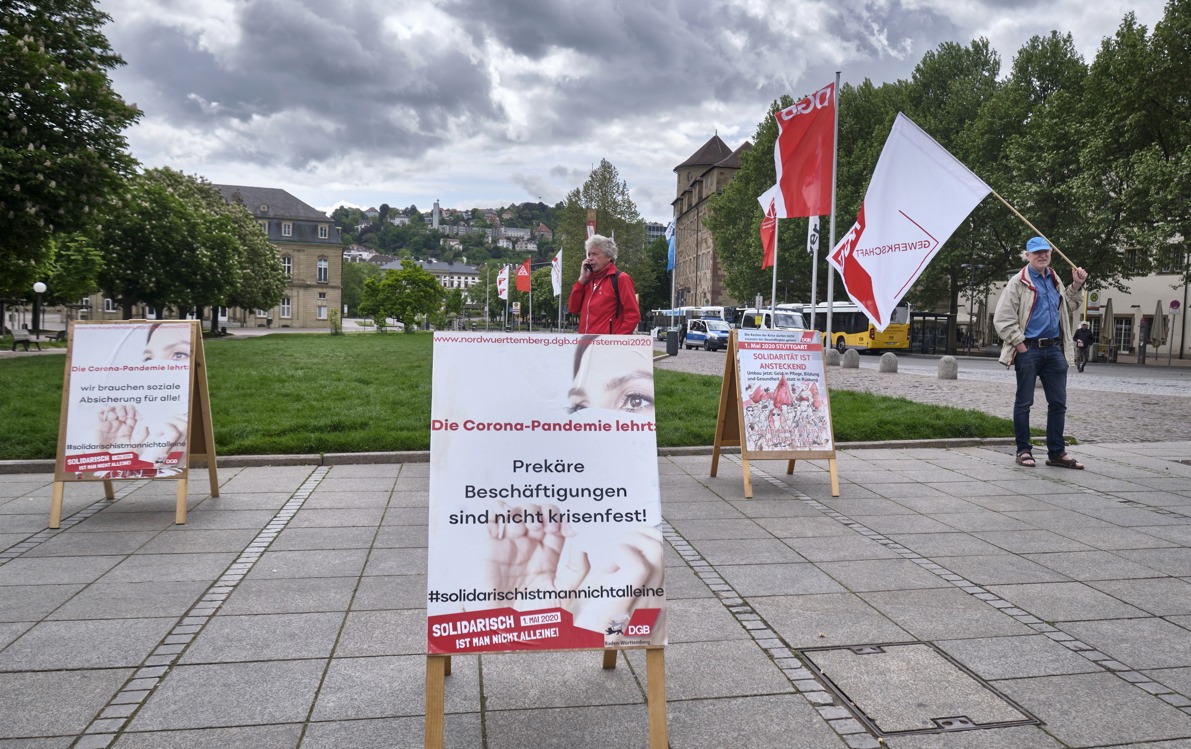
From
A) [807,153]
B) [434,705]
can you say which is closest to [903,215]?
[807,153]

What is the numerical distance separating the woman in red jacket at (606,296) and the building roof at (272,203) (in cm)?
10259

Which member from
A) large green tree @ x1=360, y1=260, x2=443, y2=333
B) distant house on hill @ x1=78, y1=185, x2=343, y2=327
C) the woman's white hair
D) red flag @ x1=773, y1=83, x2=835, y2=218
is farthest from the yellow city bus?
distant house on hill @ x1=78, y1=185, x2=343, y2=327

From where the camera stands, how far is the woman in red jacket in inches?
309

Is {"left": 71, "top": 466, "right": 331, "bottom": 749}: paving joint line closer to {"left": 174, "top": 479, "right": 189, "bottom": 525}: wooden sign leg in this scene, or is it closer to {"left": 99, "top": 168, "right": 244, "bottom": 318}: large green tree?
{"left": 174, "top": 479, "right": 189, "bottom": 525}: wooden sign leg

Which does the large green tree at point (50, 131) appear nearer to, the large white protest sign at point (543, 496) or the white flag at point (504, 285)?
the large white protest sign at point (543, 496)

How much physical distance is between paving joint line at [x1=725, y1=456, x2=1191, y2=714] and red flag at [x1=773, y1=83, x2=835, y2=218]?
5.31 metres

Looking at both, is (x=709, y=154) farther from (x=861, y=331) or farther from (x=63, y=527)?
(x=63, y=527)

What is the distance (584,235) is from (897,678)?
8870 centimetres

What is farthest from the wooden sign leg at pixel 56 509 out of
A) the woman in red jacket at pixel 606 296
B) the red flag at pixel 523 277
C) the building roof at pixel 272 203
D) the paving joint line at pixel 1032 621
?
the building roof at pixel 272 203

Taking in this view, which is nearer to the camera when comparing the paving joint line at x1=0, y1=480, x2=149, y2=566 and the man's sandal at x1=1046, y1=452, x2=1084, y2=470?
the paving joint line at x1=0, y1=480, x2=149, y2=566

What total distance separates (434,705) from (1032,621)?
3060mm

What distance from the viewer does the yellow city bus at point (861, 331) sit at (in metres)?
45.7

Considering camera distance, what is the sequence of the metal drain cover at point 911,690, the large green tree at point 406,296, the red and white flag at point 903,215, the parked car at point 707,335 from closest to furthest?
the metal drain cover at point 911,690 → the red and white flag at point 903,215 → the parked car at point 707,335 → the large green tree at point 406,296

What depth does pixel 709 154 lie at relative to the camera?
393 ft
